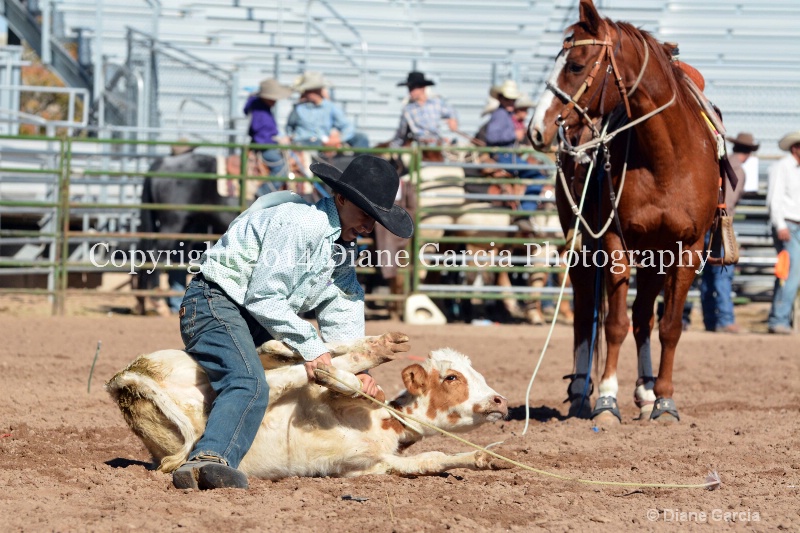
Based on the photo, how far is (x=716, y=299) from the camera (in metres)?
11.7

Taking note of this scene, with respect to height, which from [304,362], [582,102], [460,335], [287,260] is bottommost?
[460,335]

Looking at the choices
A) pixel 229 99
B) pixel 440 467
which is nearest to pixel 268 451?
pixel 440 467

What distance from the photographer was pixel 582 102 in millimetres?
5875

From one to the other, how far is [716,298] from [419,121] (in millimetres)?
4013

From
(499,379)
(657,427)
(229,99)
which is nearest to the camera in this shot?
(657,427)

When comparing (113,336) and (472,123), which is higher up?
(472,123)

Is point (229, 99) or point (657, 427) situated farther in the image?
point (229, 99)

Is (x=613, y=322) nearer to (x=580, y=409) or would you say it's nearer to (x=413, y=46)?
(x=580, y=409)

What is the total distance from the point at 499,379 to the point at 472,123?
1131cm

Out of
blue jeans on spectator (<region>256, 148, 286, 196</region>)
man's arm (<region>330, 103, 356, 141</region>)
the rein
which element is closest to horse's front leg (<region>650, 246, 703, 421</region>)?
the rein

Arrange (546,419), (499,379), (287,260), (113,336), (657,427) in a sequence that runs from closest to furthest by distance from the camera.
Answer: (287,260) → (657,427) → (546,419) → (499,379) → (113,336)

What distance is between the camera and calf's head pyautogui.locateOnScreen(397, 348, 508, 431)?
14.4 feet

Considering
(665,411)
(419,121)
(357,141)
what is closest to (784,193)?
(419,121)

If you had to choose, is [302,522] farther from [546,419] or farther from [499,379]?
[499,379]
